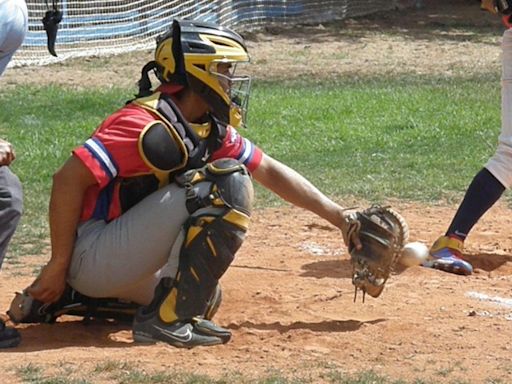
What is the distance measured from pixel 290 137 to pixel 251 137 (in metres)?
0.35

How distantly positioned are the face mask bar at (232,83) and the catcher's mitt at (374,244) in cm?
73

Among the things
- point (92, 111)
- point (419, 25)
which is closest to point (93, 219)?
point (92, 111)

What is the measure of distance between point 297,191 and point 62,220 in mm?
1142

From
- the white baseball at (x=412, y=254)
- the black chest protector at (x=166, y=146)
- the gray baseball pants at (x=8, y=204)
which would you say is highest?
the black chest protector at (x=166, y=146)

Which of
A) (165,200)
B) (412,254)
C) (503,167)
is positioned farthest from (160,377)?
(503,167)

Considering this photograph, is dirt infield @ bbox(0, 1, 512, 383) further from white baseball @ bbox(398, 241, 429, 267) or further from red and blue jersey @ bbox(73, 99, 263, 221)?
red and blue jersey @ bbox(73, 99, 263, 221)

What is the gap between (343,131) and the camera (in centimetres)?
1130

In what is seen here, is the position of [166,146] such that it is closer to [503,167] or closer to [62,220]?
[62,220]

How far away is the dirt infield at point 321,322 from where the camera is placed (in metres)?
4.61

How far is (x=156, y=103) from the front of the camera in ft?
16.4

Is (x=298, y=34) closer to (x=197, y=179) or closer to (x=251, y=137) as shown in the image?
(x=251, y=137)

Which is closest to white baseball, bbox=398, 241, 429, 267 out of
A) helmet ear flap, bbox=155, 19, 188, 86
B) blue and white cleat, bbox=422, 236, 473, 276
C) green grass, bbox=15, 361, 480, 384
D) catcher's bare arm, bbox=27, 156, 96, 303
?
blue and white cleat, bbox=422, 236, 473, 276

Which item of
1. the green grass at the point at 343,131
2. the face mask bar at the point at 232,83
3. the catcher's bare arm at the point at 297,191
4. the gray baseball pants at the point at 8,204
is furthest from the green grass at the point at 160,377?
the green grass at the point at 343,131

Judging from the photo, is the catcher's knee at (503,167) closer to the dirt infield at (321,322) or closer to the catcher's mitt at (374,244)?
the dirt infield at (321,322)
